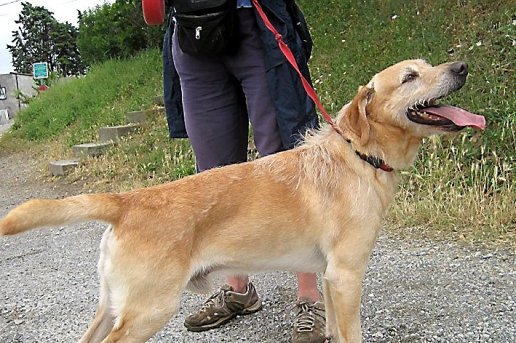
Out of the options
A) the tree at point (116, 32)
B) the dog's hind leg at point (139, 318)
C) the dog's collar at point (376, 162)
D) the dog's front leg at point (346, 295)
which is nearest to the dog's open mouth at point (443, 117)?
the dog's collar at point (376, 162)

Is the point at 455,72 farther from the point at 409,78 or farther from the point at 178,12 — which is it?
the point at 178,12

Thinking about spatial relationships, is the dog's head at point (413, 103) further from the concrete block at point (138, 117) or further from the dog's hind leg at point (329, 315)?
the concrete block at point (138, 117)

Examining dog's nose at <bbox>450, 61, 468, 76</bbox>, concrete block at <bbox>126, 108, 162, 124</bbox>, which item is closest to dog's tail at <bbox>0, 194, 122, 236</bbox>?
dog's nose at <bbox>450, 61, 468, 76</bbox>

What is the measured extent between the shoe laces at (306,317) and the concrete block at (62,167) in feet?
27.2

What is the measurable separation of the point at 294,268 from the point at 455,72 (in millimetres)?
1359

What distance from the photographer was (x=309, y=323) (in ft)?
12.1

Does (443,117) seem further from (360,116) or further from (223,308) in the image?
(223,308)

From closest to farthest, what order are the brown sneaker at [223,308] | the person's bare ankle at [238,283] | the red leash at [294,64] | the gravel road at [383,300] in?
1. the red leash at [294,64]
2. the gravel road at [383,300]
3. the brown sneaker at [223,308]
4. the person's bare ankle at [238,283]

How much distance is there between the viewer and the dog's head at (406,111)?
10.4 feet

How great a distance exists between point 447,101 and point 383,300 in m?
3.48

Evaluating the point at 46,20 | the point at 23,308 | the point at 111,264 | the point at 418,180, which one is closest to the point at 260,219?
the point at 111,264

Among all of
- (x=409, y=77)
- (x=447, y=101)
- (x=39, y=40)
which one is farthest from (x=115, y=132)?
(x=39, y=40)

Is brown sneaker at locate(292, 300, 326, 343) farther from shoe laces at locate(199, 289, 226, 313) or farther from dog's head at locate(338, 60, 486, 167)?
dog's head at locate(338, 60, 486, 167)

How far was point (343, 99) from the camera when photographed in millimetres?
8438
